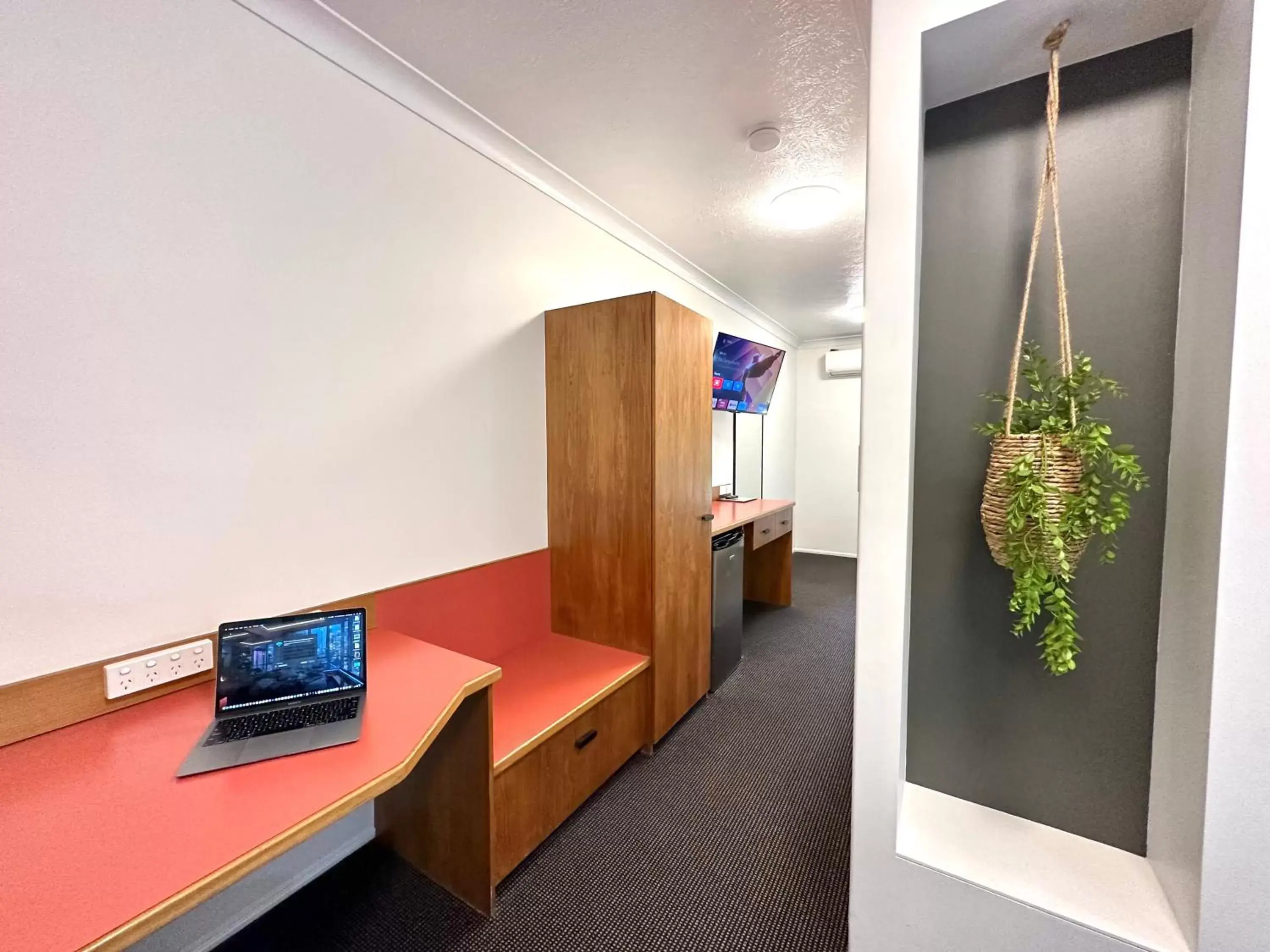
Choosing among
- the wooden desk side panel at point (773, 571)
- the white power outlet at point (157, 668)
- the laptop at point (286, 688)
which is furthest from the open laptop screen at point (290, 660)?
the wooden desk side panel at point (773, 571)

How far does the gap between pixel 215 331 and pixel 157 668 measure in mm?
873

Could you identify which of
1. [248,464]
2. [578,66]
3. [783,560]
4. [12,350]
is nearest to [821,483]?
[783,560]

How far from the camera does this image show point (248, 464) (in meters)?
1.38

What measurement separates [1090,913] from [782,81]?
2.37 meters

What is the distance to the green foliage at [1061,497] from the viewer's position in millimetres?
885

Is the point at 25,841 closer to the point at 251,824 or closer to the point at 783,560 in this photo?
the point at 251,824

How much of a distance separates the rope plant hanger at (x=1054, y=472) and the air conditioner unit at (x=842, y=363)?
15.5ft

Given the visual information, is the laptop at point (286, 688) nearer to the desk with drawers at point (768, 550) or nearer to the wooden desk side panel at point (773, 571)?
the desk with drawers at point (768, 550)

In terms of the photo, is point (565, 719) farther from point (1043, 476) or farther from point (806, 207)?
point (806, 207)

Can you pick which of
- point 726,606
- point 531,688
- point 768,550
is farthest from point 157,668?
point 768,550

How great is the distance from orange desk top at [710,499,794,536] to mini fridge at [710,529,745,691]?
5 cm

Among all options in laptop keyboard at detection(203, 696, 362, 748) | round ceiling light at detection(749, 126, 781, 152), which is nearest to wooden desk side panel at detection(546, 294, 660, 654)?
round ceiling light at detection(749, 126, 781, 152)

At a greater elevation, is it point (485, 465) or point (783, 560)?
point (485, 465)

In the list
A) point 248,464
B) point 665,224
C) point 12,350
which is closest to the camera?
point 12,350
